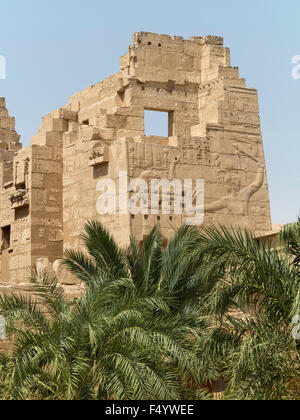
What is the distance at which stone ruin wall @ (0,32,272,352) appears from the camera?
2419 centimetres

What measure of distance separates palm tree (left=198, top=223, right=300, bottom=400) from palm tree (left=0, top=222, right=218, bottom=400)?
0.69 m

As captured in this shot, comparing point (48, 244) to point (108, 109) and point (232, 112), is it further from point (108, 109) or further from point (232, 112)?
point (232, 112)

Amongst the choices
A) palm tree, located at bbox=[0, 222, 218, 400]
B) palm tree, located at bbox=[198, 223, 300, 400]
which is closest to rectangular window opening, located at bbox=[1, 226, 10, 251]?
palm tree, located at bbox=[0, 222, 218, 400]

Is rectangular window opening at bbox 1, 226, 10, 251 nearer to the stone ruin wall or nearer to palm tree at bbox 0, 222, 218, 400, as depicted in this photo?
the stone ruin wall

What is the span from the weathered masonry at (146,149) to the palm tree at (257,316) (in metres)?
9.37

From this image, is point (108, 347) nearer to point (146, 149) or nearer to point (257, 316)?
point (257, 316)

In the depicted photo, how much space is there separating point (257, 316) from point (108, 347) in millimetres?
2240

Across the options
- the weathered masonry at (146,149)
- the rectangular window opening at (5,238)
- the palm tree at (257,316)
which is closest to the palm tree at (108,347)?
the palm tree at (257,316)

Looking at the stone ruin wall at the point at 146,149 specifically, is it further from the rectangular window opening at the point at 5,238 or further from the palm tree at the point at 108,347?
the palm tree at the point at 108,347

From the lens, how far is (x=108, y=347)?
44.8ft

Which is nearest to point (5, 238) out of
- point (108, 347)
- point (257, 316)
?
point (108, 347)

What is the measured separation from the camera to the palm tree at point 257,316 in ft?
43.6

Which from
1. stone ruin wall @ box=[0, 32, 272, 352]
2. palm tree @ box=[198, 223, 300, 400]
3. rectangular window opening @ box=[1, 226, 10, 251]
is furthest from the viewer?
rectangular window opening @ box=[1, 226, 10, 251]

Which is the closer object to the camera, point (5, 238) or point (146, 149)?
point (146, 149)
